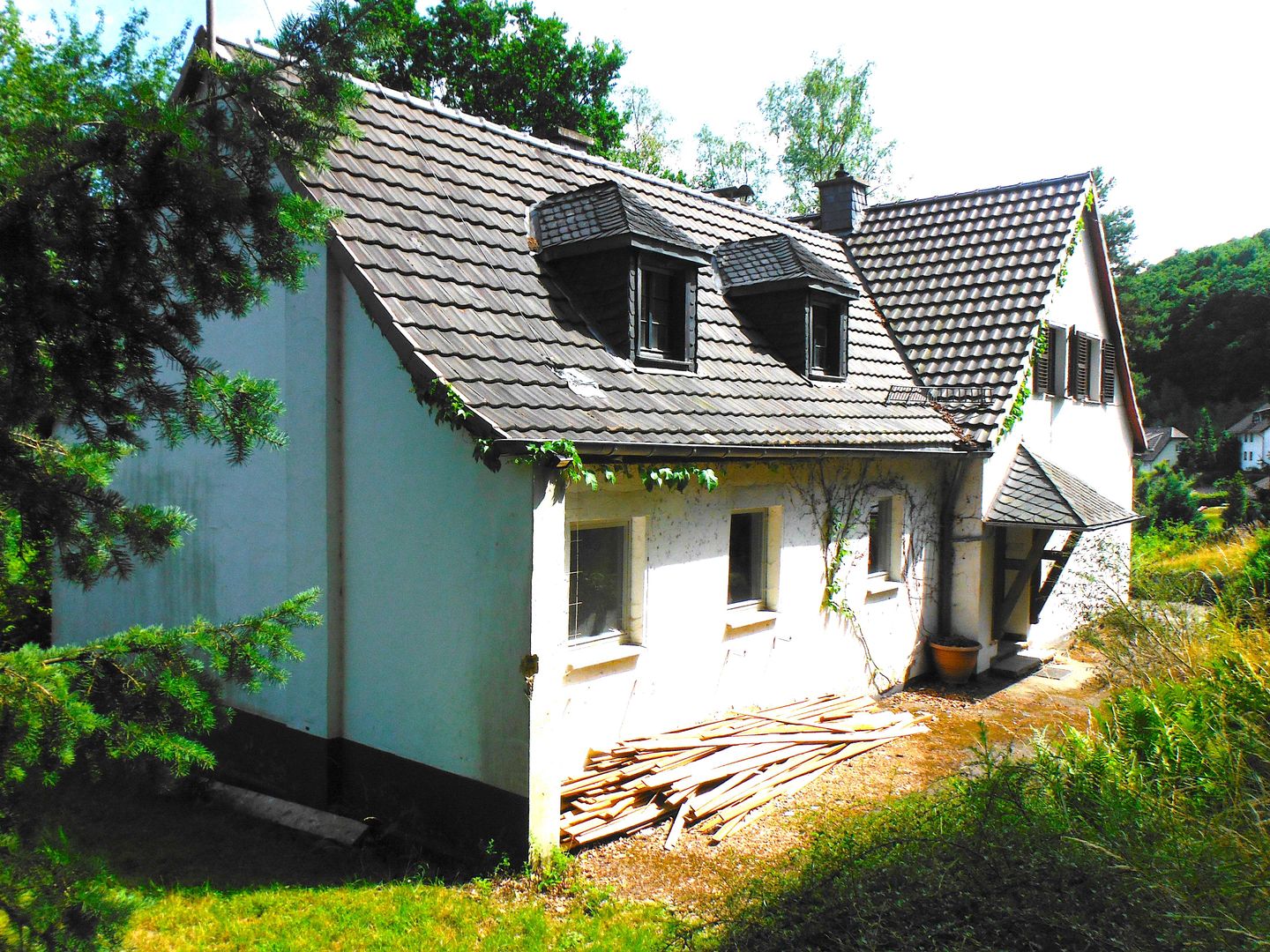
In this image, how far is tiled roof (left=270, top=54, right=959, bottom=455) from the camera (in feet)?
23.5

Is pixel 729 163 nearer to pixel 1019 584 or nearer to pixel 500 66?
pixel 500 66

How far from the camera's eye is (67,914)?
287 centimetres

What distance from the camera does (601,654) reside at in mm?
7738

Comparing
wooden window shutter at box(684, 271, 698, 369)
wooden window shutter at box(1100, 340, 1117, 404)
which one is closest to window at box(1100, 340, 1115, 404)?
wooden window shutter at box(1100, 340, 1117, 404)

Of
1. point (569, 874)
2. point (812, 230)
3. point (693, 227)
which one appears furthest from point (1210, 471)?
point (569, 874)

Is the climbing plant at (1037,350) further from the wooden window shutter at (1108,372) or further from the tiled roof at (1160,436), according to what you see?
the tiled roof at (1160,436)

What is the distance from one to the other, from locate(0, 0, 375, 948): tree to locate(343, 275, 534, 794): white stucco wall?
3.01 m

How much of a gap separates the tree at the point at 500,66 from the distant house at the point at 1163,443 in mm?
50288

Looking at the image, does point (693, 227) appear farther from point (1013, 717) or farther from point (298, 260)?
A: point (298, 260)

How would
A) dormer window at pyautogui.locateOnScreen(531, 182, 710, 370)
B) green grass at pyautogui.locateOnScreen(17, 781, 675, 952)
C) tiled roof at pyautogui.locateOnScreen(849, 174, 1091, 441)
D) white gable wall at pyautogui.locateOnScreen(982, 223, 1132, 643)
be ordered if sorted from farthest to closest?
white gable wall at pyautogui.locateOnScreen(982, 223, 1132, 643) → tiled roof at pyautogui.locateOnScreen(849, 174, 1091, 441) → dormer window at pyautogui.locateOnScreen(531, 182, 710, 370) → green grass at pyautogui.locateOnScreen(17, 781, 675, 952)

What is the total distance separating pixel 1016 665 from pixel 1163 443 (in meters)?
61.0

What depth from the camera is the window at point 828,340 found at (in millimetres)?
11945

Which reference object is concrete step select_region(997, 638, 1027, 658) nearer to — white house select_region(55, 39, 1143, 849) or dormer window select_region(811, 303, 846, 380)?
white house select_region(55, 39, 1143, 849)

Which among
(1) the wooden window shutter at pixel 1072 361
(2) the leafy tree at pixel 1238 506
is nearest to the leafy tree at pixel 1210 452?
(2) the leafy tree at pixel 1238 506
